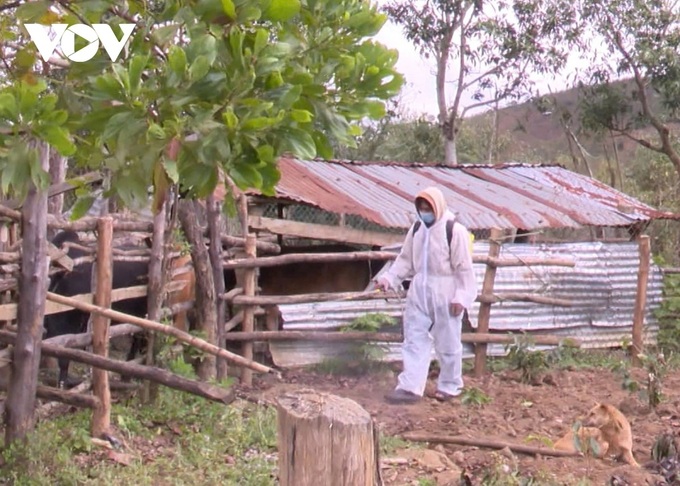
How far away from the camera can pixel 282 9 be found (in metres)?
2.56

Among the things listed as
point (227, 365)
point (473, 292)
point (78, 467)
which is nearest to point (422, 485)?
point (78, 467)

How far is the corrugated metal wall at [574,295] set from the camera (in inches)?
423

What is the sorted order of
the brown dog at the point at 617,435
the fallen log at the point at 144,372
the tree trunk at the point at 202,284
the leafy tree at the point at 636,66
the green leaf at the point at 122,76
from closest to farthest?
the green leaf at the point at 122,76, the fallen log at the point at 144,372, the brown dog at the point at 617,435, the tree trunk at the point at 202,284, the leafy tree at the point at 636,66

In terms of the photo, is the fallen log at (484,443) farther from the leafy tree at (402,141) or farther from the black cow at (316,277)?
the leafy tree at (402,141)

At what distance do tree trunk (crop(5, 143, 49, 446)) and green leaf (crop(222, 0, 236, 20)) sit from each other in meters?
3.08

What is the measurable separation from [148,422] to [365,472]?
14.3 ft

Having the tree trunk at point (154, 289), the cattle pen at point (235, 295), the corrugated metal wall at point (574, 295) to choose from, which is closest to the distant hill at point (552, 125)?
the cattle pen at point (235, 295)

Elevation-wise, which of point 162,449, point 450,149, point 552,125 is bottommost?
point 162,449

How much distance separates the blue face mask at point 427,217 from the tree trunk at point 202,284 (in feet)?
5.75

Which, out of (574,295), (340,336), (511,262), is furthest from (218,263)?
(574,295)

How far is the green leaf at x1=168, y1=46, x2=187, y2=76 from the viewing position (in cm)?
236

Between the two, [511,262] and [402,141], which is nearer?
[511,262]

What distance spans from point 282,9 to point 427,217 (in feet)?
18.5

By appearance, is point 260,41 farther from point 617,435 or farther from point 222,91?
point 617,435
